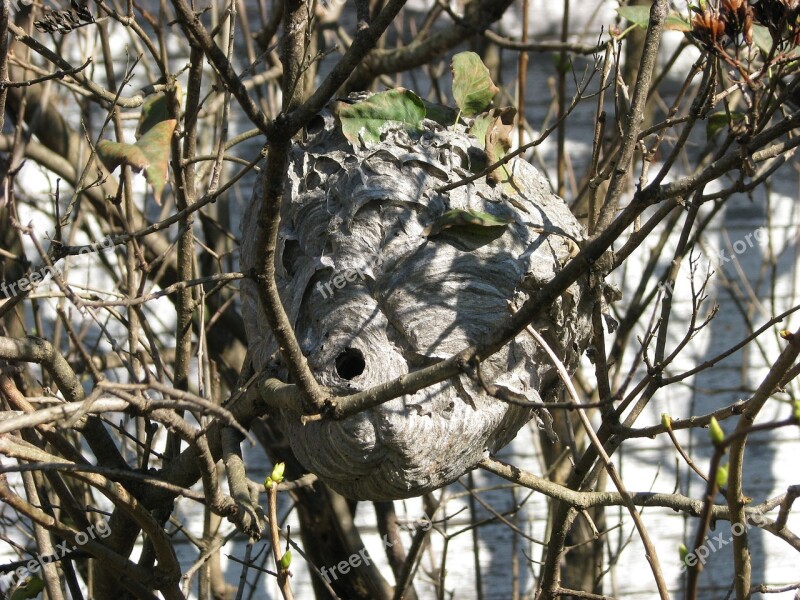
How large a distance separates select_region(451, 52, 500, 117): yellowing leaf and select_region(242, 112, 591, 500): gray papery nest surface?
81mm

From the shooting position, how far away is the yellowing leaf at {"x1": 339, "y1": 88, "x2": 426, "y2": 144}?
1941 mm

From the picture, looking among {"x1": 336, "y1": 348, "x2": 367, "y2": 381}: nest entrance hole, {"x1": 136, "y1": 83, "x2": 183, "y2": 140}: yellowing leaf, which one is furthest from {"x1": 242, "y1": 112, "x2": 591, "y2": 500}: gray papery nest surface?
{"x1": 136, "y1": 83, "x2": 183, "y2": 140}: yellowing leaf

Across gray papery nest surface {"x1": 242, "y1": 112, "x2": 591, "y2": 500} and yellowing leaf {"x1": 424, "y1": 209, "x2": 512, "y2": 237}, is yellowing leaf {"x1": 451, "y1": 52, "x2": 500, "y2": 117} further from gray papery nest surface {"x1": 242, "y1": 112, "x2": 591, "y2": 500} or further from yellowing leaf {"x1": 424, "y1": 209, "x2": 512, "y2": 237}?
yellowing leaf {"x1": 424, "y1": 209, "x2": 512, "y2": 237}

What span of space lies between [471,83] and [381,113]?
0.66 ft

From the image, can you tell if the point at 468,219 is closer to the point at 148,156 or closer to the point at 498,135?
the point at 498,135

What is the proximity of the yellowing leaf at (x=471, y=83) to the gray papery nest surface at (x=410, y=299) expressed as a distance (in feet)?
0.27

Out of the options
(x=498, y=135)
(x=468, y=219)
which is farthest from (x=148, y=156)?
(x=498, y=135)

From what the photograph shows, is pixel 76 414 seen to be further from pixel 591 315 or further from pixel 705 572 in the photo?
pixel 705 572

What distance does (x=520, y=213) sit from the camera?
6.22 feet

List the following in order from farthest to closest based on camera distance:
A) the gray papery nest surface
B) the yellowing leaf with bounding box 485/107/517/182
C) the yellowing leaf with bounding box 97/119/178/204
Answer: the yellowing leaf with bounding box 485/107/517/182, the gray papery nest surface, the yellowing leaf with bounding box 97/119/178/204

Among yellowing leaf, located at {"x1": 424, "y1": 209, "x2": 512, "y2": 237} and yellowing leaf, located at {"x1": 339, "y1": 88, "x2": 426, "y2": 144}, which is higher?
yellowing leaf, located at {"x1": 339, "y1": 88, "x2": 426, "y2": 144}

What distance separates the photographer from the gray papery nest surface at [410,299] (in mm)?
1698

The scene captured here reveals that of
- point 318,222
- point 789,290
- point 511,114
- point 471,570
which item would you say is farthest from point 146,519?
point 789,290

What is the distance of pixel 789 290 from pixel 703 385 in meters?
0.54
